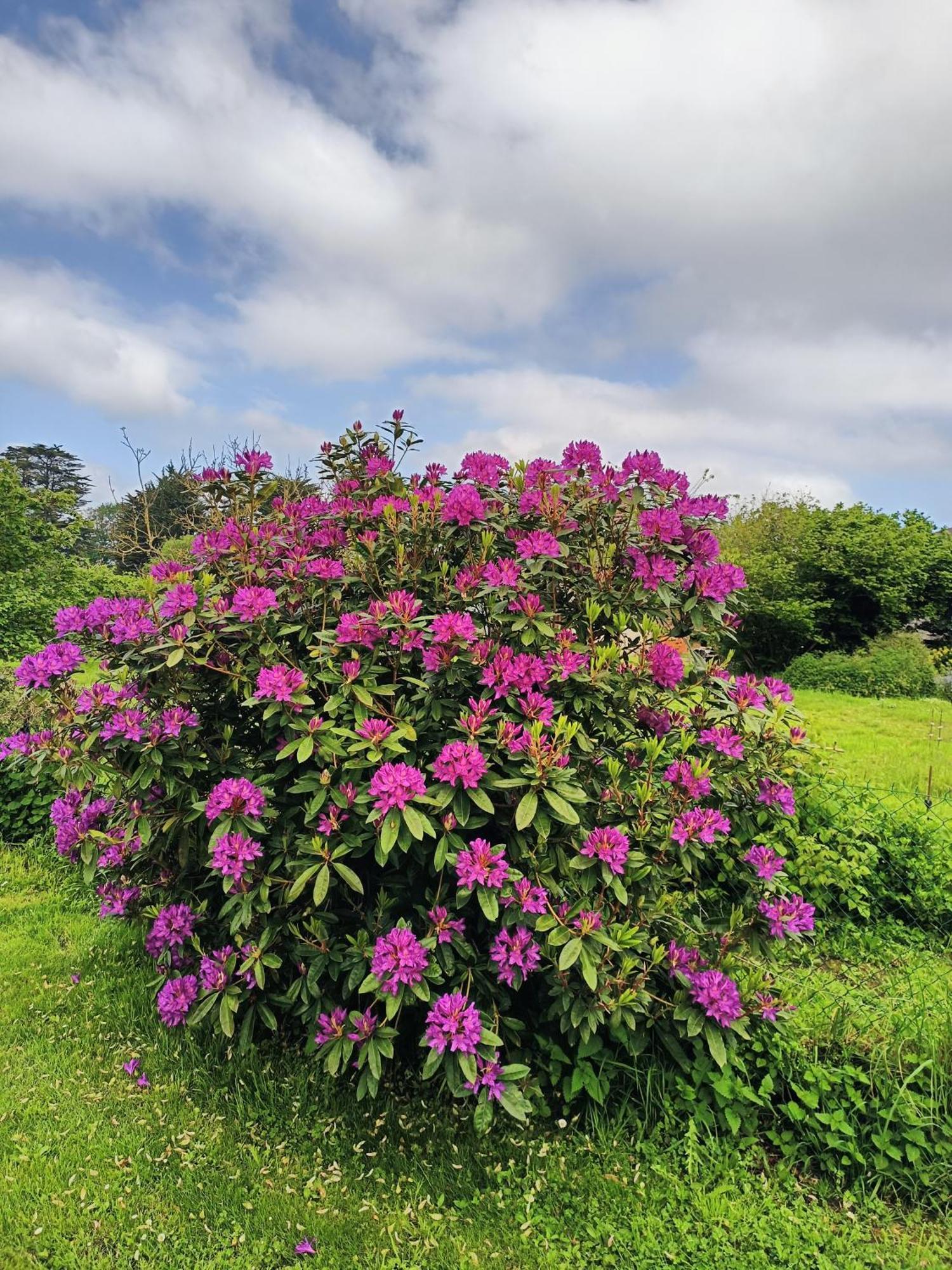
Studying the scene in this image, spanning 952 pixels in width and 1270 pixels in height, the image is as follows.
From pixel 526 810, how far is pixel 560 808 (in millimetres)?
89

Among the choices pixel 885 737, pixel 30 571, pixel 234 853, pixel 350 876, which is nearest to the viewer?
pixel 350 876

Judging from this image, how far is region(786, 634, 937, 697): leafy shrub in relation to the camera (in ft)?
38.8

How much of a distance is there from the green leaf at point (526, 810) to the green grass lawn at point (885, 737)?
1.60 meters

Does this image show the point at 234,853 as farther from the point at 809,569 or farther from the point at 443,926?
the point at 809,569

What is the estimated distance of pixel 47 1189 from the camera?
2.26 meters

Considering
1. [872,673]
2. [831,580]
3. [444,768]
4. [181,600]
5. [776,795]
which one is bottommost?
[872,673]

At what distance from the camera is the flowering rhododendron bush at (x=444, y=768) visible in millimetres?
2143

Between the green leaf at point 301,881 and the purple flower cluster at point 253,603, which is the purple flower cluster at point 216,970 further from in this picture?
the purple flower cluster at point 253,603

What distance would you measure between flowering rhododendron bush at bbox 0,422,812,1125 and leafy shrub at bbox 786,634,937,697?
10.3 metres

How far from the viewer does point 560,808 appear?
2.04 m

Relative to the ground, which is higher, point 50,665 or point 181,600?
point 181,600

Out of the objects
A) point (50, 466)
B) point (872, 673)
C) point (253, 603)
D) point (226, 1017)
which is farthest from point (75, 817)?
point (50, 466)

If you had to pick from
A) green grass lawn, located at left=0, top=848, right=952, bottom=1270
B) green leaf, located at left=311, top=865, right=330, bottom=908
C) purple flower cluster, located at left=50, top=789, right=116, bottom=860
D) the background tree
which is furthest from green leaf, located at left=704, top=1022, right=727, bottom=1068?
the background tree

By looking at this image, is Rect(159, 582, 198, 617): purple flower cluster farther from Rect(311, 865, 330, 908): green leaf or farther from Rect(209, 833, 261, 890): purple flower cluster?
Rect(311, 865, 330, 908): green leaf
